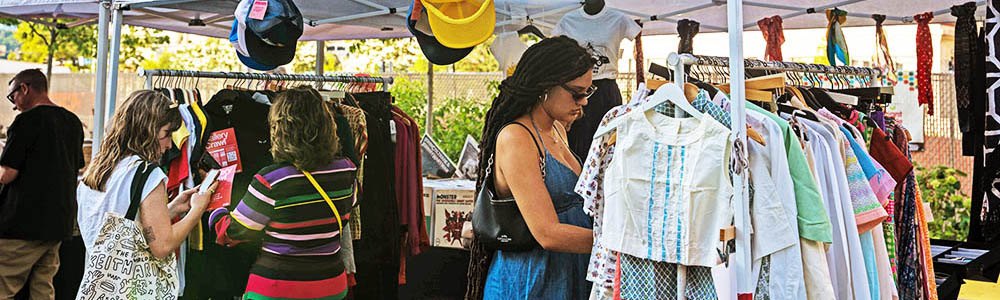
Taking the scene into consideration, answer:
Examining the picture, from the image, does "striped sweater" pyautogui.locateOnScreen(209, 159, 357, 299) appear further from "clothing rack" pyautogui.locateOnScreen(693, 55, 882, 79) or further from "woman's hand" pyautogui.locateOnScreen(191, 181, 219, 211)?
"clothing rack" pyautogui.locateOnScreen(693, 55, 882, 79)

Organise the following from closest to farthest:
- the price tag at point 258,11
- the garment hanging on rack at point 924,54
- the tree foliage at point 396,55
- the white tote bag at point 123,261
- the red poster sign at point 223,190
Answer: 1. the white tote bag at point 123,261
2. the red poster sign at point 223,190
3. the price tag at point 258,11
4. the garment hanging on rack at point 924,54
5. the tree foliage at point 396,55

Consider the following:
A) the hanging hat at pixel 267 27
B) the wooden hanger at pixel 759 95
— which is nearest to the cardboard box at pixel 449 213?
the hanging hat at pixel 267 27

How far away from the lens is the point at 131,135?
326cm

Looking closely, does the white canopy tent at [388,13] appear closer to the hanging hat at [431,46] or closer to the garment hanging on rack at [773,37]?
the garment hanging on rack at [773,37]

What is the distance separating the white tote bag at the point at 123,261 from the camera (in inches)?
120

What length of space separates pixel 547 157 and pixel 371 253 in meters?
1.93

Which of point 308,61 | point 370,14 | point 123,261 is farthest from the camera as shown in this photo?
point 308,61

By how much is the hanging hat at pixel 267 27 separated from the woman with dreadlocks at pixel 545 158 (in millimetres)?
1422

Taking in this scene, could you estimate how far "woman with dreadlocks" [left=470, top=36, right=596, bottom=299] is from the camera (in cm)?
270

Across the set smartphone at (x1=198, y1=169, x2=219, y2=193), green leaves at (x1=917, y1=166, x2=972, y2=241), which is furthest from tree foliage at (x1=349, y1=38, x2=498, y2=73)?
smartphone at (x1=198, y1=169, x2=219, y2=193)

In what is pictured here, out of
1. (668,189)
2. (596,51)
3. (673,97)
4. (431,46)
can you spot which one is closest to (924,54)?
(596,51)

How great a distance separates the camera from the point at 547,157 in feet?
9.12

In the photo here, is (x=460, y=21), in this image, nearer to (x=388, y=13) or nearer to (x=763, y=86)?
(x=763, y=86)

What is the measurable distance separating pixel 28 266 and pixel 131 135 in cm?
225
